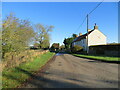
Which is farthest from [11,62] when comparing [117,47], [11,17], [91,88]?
[117,47]

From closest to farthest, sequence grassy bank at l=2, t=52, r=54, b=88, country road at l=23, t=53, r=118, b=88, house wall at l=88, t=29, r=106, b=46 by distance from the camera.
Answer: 1. country road at l=23, t=53, r=118, b=88
2. grassy bank at l=2, t=52, r=54, b=88
3. house wall at l=88, t=29, r=106, b=46

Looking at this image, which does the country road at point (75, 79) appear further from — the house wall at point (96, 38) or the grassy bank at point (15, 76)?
the house wall at point (96, 38)

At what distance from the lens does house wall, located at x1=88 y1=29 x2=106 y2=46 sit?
1927 inches

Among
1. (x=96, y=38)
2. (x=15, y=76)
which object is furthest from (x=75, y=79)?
(x=96, y=38)

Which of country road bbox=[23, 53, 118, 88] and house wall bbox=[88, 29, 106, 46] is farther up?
house wall bbox=[88, 29, 106, 46]

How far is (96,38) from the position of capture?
49750 mm

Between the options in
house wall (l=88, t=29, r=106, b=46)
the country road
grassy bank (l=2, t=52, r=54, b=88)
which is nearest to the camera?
the country road

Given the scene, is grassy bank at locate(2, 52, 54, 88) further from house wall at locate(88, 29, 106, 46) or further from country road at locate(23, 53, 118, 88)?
house wall at locate(88, 29, 106, 46)

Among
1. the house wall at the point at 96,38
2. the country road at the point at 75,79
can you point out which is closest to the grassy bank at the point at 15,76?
the country road at the point at 75,79

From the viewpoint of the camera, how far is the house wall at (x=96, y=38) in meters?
48.9

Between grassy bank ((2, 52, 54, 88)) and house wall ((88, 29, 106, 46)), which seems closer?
grassy bank ((2, 52, 54, 88))

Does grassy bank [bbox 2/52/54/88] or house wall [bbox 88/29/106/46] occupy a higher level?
house wall [bbox 88/29/106/46]

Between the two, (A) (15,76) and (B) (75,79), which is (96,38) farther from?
(A) (15,76)

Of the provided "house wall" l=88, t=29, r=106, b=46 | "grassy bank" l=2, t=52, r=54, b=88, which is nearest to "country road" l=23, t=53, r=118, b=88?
"grassy bank" l=2, t=52, r=54, b=88
